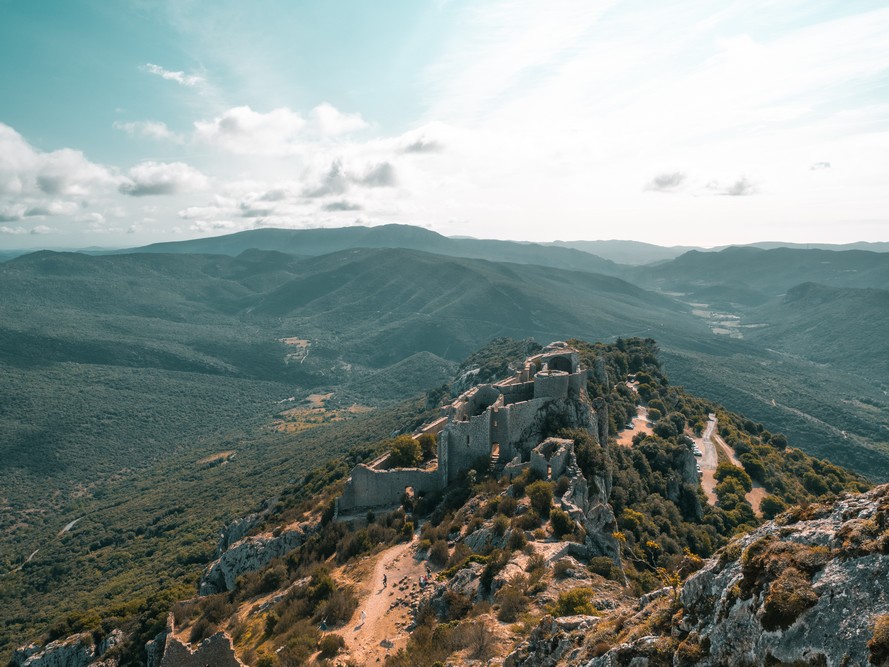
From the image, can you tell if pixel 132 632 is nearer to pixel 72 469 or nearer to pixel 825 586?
pixel 825 586

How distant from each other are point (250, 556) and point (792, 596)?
36815 mm

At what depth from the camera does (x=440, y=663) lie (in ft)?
57.3

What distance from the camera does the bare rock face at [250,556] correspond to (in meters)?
36.7

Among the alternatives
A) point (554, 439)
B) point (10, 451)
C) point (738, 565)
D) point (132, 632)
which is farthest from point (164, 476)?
point (738, 565)

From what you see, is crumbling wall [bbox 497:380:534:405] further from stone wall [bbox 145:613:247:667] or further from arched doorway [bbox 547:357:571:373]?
stone wall [bbox 145:613:247:667]

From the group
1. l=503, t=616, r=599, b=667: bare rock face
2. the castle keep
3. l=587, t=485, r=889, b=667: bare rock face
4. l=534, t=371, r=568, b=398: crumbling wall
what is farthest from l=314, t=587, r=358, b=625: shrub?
l=534, t=371, r=568, b=398: crumbling wall

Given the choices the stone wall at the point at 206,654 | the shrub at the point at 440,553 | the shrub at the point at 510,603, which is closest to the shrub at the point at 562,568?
the shrub at the point at 510,603

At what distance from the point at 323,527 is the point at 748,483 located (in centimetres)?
4530

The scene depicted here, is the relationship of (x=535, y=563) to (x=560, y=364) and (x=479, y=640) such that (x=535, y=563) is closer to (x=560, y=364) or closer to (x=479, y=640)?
(x=479, y=640)

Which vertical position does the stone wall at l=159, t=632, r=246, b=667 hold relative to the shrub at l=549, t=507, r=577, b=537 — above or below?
below

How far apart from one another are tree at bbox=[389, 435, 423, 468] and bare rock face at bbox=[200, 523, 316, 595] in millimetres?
7561

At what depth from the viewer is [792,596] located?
319 inches

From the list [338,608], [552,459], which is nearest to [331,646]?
[338,608]

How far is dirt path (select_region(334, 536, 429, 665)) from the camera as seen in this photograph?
70.8 feet
